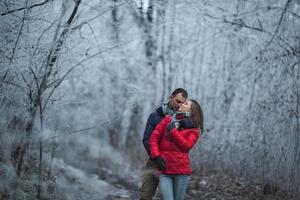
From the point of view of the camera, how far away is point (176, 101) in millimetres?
4902

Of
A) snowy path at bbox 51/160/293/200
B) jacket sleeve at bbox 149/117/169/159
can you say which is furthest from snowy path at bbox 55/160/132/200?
jacket sleeve at bbox 149/117/169/159

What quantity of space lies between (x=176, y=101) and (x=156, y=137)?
47 centimetres

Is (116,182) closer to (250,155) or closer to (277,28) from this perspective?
(250,155)

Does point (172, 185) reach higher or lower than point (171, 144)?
lower

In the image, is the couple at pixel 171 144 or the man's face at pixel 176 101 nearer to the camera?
the couple at pixel 171 144

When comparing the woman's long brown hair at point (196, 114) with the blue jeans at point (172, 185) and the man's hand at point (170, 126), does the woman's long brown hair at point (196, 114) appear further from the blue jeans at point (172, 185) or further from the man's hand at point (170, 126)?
the blue jeans at point (172, 185)

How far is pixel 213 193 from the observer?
810 centimetres

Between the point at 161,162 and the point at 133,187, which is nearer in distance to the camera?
the point at 161,162

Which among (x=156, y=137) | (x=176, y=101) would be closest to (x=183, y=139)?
(x=156, y=137)

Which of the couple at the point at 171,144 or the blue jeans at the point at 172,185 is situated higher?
the couple at the point at 171,144

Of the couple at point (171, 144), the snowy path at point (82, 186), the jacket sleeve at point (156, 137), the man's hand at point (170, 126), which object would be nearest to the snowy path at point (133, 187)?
the snowy path at point (82, 186)

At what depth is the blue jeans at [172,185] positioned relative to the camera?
187 inches

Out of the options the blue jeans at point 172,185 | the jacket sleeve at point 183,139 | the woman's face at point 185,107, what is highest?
the woman's face at point 185,107

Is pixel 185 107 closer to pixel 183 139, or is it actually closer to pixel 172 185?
pixel 183 139
